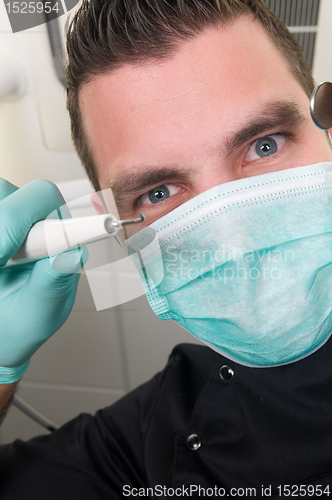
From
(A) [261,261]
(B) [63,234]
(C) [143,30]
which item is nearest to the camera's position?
(B) [63,234]

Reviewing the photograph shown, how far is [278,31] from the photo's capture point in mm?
761

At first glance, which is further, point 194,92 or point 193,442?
point 193,442

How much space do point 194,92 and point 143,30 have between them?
0.60 ft

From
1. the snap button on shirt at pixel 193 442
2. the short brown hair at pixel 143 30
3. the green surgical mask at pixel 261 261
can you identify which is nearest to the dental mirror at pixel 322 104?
the green surgical mask at pixel 261 261

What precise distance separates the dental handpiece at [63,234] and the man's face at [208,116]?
0.19 m

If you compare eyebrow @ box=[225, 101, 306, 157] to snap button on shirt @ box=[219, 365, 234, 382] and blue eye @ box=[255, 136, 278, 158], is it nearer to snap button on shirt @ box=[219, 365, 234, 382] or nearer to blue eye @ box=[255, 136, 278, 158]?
blue eye @ box=[255, 136, 278, 158]

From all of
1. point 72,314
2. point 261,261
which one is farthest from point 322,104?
point 72,314

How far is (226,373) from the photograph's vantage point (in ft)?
Answer: 2.62

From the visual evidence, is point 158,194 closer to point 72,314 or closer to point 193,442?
point 72,314

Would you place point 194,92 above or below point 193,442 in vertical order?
above


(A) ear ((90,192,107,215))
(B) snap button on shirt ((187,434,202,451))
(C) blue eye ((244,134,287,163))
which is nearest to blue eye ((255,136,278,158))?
(C) blue eye ((244,134,287,163))

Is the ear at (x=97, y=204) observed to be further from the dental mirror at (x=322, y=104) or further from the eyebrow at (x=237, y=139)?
the dental mirror at (x=322, y=104)

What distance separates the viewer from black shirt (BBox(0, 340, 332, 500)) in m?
0.68

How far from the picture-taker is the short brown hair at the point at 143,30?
69 centimetres
